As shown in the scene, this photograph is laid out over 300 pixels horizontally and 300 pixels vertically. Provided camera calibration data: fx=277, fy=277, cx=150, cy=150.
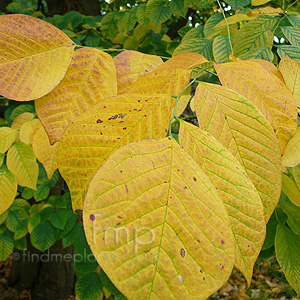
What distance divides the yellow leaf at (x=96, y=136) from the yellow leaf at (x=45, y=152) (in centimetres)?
17

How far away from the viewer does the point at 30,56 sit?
1.19 ft

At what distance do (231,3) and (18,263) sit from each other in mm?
2691

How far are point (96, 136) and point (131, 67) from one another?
0.19 metres

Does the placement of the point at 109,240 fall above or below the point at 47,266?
above

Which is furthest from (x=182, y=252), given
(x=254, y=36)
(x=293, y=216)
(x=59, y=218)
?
(x=59, y=218)

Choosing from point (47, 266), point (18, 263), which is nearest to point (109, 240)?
point (47, 266)

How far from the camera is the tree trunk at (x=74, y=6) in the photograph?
215 centimetres

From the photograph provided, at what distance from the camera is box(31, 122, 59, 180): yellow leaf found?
45cm

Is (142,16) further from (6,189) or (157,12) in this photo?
(6,189)

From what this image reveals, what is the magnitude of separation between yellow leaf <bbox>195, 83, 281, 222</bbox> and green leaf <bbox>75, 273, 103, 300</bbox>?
112cm

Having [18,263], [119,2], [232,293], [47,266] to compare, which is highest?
[119,2]

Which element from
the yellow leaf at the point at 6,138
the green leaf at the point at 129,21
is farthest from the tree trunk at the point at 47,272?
the green leaf at the point at 129,21

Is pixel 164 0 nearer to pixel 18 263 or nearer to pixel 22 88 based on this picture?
pixel 22 88

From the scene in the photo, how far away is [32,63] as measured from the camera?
1.18ft
